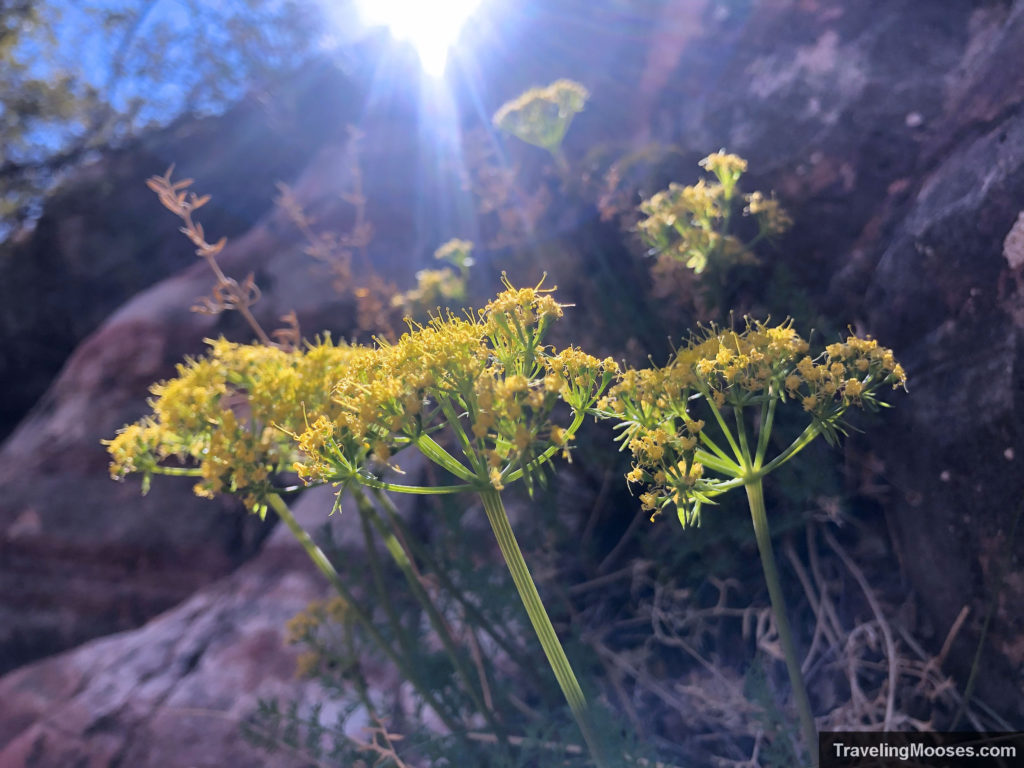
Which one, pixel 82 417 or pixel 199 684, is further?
pixel 82 417

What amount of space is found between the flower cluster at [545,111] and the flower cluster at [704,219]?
3.63 feet

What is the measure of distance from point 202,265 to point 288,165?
1713 mm

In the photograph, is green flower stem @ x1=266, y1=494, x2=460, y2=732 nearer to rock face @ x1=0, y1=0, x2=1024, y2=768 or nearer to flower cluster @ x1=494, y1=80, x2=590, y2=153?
rock face @ x1=0, y1=0, x2=1024, y2=768

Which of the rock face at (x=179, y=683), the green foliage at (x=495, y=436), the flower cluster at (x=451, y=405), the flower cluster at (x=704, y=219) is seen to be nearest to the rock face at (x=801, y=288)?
the rock face at (x=179, y=683)

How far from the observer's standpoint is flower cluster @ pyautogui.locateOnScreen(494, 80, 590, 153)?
12.5 ft

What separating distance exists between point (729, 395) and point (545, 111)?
8.22ft

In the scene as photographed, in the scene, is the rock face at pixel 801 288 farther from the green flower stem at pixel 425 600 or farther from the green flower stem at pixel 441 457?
the green flower stem at pixel 441 457

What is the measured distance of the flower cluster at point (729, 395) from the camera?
1.88 meters

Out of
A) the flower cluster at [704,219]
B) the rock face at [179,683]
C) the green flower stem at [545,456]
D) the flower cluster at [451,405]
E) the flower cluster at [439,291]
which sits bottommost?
the rock face at [179,683]

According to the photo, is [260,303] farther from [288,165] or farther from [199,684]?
[199,684]

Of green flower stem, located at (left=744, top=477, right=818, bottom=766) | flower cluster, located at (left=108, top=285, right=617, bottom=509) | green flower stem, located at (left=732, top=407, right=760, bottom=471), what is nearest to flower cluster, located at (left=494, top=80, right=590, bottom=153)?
flower cluster, located at (left=108, top=285, right=617, bottom=509)

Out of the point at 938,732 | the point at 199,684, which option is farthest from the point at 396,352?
the point at 199,684

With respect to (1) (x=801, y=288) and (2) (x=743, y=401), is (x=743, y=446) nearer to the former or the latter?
(2) (x=743, y=401)

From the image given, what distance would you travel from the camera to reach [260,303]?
6570mm
